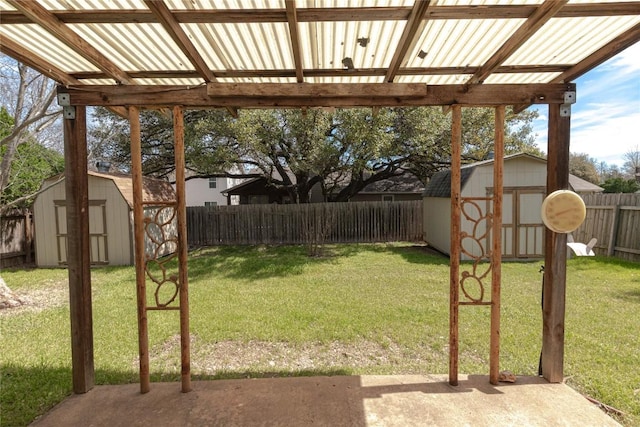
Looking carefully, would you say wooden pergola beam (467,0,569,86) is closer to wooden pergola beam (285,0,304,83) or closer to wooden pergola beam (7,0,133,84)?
wooden pergola beam (285,0,304,83)

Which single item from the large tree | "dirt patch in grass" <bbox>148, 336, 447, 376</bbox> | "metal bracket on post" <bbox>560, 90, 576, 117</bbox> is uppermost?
the large tree

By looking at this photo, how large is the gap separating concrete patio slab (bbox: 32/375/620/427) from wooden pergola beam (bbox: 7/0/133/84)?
2.60 metres

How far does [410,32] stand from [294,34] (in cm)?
72

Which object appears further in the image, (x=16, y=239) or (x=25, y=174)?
(x=25, y=174)

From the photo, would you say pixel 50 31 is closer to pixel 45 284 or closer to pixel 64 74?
pixel 64 74

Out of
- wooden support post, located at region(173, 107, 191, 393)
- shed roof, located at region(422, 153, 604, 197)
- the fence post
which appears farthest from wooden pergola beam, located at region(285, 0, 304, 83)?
the fence post

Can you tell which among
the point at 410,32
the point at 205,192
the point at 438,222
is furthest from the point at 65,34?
the point at 205,192

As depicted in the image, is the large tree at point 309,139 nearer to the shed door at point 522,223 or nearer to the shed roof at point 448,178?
the shed roof at point 448,178

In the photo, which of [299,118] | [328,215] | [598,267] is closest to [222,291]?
[299,118]

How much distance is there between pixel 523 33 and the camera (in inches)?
82.4

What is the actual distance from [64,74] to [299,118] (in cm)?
772

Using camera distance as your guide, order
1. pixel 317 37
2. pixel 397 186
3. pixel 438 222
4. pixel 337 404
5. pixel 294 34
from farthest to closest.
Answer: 1. pixel 397 186
2. pixel 438 222
3. pixel 337 404
4. pixel 317 37
5. pixel 294 34

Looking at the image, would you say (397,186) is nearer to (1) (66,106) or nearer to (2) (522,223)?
(2) (522,223)

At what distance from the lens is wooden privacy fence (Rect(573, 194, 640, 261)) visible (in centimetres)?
874
